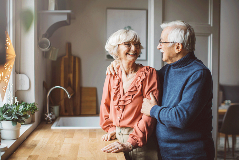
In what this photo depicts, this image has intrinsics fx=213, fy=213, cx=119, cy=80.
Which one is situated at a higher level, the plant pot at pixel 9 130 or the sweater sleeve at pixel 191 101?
the sweater sleeve at pixel 191 101

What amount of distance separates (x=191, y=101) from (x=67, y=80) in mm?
1665

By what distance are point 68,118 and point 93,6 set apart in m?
1.32

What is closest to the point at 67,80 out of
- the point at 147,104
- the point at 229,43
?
the point at 147,104

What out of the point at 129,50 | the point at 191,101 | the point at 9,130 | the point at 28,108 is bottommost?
the point at 9,130

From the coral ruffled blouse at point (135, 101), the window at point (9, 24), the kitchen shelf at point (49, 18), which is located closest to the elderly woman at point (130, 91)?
the coral ruffled blouse at point (135, 101)

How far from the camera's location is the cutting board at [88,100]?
8.26 ft

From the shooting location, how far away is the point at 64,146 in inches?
56.2

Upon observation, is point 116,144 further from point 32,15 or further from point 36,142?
point 32,15

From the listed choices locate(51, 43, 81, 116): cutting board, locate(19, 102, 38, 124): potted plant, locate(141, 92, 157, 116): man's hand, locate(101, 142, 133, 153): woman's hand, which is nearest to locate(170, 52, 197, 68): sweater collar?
locate(141, 92, 157, 116): man's hand

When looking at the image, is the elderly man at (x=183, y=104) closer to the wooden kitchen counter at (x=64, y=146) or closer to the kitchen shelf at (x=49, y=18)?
the wooden kitchen counter at (x=64, y=146)

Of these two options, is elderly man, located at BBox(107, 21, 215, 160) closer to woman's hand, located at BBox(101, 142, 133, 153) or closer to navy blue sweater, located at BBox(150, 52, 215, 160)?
navy blue sweater, located at BBox(150, 52, 215, 160)

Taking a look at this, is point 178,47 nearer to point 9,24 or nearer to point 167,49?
point 167,49

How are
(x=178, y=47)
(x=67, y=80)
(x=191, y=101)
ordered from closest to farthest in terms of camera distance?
(x=191, y=101), (x=178, y=47), (x=67, y=80)

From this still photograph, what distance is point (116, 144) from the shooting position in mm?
1273
